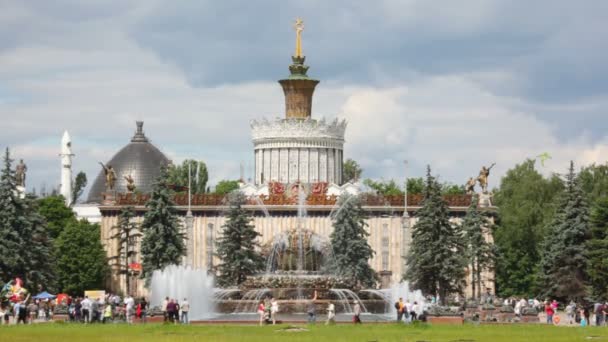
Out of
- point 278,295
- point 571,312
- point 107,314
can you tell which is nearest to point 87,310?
point 107,314

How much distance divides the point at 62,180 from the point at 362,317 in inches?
3369

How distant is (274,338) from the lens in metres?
41.4

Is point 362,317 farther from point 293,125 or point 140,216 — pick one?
point 293,125

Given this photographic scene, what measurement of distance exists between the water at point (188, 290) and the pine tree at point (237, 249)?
8320mm

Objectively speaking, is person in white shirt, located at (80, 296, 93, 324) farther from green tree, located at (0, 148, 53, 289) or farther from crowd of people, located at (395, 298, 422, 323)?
green tree, located at (0, 148, 53, 289)

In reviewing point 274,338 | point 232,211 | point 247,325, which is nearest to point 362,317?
point 247,325

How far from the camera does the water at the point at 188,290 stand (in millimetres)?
60562

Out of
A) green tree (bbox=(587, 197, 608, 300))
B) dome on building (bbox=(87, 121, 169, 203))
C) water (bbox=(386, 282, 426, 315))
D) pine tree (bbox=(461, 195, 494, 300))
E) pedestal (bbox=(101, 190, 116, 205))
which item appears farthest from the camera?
dome on building (bbox=(87, 121, 169, 203))

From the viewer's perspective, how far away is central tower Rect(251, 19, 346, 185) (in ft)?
328

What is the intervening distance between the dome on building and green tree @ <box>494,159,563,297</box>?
52569 mm

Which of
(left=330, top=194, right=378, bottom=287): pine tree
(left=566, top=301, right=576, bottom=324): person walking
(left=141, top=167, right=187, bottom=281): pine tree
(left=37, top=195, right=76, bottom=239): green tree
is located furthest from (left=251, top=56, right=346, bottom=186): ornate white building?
(left=566, top=301, right=576, bottom=324): person walking

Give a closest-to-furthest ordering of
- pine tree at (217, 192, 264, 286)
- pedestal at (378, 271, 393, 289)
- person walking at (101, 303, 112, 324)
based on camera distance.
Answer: person walking at (101, 303, 112, 324), pine tree at (217, 192, 264, 286), pedestal at (378, 271, 393, 289)

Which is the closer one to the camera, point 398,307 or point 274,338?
point 274,338

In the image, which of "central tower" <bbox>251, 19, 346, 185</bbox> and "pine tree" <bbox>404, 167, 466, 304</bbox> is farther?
"central tower" <bbox>251, 19, 346, 185</bbox>
